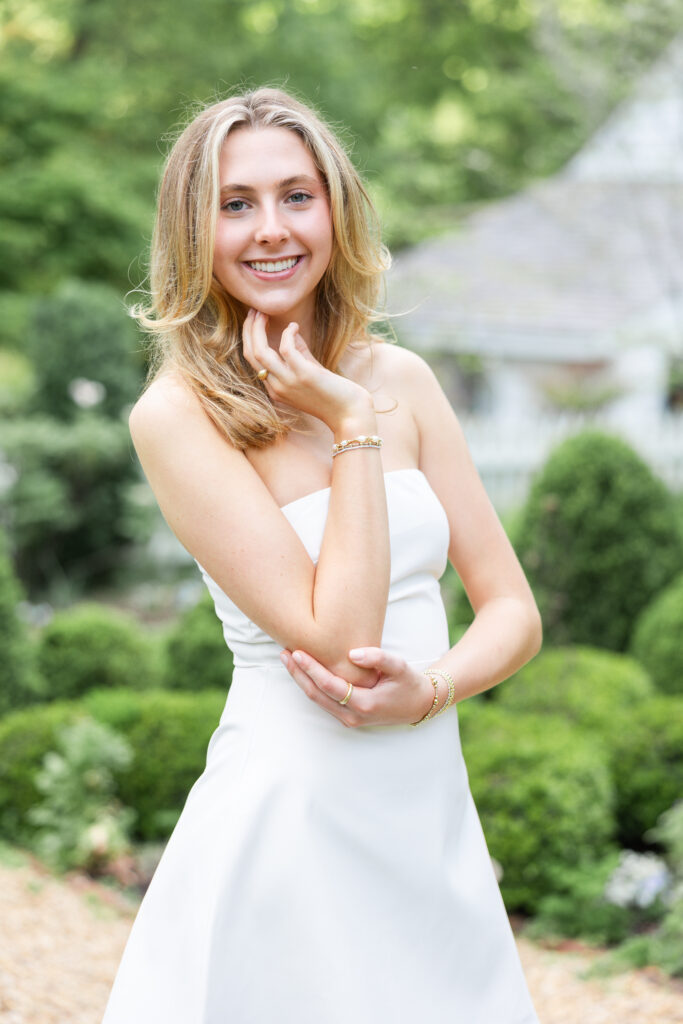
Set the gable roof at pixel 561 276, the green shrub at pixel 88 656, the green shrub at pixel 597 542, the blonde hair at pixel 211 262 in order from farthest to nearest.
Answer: the gable roof at pixel 561 276 → the green shrub at pixel 597 542 → the green shrub at pixel 88 656 → the blonde hair at pixel 211 262

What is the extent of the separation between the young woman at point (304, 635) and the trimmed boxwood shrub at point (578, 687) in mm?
3272

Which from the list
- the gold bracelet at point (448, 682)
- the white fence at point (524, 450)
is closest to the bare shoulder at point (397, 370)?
the gold bracelet at point (448, 682)

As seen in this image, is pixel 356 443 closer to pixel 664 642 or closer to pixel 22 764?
pixel 22 764

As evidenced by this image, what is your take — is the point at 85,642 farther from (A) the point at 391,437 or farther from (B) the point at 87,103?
(B) the point at 87,103

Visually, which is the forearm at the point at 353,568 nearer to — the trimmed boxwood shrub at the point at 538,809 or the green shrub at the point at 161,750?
the trimmed boxwood shrub at the point at 538,809

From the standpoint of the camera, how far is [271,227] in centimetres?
202

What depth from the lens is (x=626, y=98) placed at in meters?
9.59

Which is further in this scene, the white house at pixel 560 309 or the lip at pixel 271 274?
the white house at pixel 560 309

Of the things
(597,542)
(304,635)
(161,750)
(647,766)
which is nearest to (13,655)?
(161,750)

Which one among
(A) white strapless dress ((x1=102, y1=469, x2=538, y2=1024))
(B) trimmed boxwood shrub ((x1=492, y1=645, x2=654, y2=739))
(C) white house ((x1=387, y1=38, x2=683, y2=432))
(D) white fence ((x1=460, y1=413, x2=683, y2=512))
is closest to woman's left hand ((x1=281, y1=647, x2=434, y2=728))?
(A) white strapless dress ((x1=102, y1=469, x2=538, y2=1024))

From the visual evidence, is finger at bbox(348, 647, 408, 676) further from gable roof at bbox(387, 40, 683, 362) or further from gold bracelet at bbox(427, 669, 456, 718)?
gable roof at bbox(387, 40, 683, 362)

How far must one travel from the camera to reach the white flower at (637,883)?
14.1 feet

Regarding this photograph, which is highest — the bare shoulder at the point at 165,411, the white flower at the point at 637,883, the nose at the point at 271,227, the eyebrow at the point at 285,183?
the eyebrow at the point at 285,183

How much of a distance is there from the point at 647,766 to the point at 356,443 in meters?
3.52
